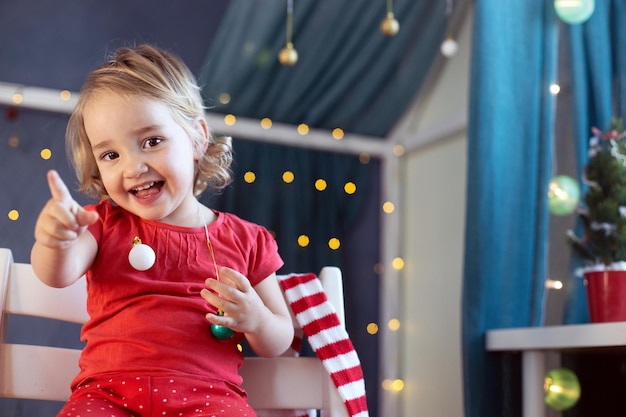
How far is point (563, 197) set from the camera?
5.40 feet

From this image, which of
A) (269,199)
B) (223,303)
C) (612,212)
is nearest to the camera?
(223,303)

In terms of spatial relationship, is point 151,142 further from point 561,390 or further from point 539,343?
point 561,390

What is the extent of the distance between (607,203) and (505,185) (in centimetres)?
33

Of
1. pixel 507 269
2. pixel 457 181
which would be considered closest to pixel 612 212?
pixel 507 269

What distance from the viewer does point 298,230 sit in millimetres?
2238

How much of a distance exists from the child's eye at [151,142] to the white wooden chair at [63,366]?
24cm

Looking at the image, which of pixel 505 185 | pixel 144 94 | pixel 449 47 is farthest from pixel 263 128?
pixel 144 94

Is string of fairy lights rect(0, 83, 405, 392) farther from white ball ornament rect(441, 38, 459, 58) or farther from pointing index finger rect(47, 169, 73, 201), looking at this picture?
pointing index finger rect(47, 169, 73, 201)

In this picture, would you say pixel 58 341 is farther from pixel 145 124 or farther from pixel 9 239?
pixel 145 124

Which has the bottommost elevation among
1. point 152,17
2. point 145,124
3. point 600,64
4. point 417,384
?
point 417,384

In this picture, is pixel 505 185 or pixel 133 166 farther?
pixel 505 185

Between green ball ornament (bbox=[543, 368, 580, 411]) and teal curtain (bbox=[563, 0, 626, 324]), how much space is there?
125 mm

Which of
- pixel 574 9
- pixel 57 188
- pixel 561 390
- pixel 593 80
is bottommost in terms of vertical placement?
pixel 561 390

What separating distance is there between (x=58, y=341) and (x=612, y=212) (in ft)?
4.06
